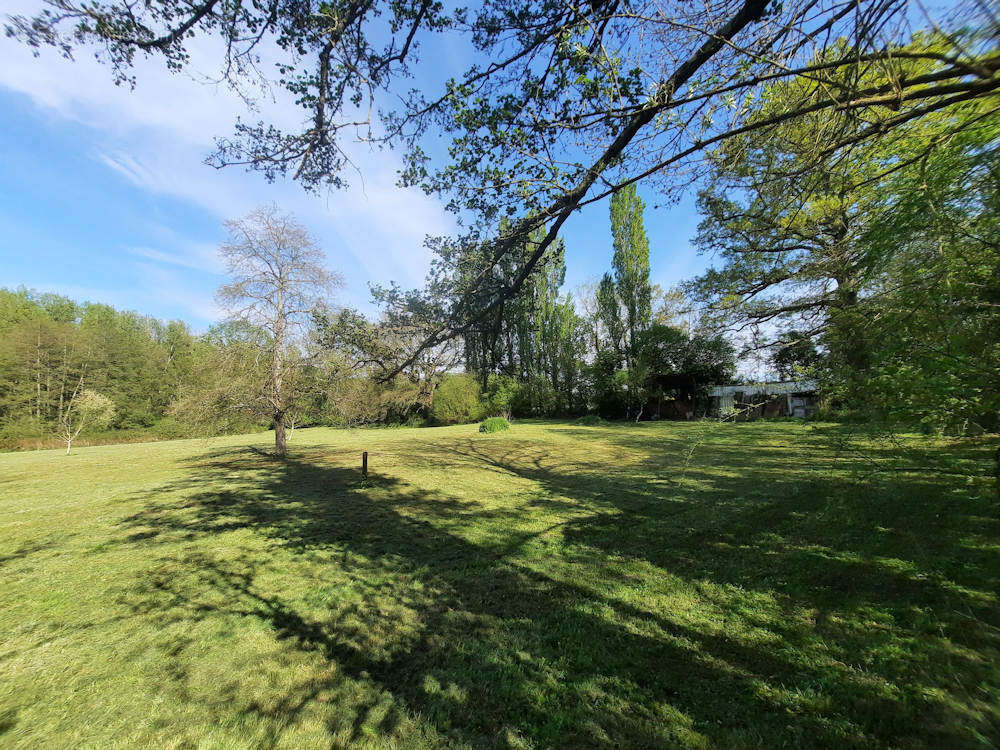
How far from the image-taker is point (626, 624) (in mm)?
3014

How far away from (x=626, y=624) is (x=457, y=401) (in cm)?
2715

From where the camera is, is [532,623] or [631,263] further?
[631,263]

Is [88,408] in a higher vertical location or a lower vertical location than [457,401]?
higher

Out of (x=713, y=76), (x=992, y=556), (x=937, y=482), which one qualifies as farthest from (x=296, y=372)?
(x=937, y=482)

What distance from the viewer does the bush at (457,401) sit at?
29.2 metres

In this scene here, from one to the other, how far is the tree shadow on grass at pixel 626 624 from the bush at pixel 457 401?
2298 centimetres

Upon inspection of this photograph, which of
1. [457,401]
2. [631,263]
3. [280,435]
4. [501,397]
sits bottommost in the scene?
[280,435]

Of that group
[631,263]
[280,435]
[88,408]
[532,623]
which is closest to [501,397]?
[631,263]

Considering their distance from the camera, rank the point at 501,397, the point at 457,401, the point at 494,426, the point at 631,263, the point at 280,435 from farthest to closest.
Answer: the point at 457,401 < the point at 501,397 < the point at 631,263 < the point at 494,426 < the point at 280,435

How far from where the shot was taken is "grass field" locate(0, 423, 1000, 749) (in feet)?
6.82

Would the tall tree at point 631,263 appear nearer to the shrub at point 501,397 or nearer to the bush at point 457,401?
the shrub at point 501,397

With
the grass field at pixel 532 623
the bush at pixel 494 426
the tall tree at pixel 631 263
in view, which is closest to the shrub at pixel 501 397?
the bush at pixel 494 426

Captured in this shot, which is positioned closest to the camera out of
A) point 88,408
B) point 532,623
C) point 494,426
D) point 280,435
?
point 532,623

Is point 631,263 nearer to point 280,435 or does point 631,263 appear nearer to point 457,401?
point 457,401
